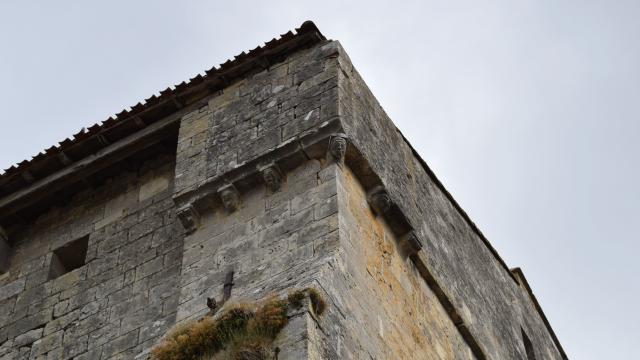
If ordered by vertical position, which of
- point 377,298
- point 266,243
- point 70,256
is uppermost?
point 70,256

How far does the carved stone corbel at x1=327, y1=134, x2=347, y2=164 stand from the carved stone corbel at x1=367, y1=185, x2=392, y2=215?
0.39 metres

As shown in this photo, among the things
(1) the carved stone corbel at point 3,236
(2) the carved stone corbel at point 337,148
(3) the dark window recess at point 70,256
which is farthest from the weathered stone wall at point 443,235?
(1) the carved stone corbel at point 3,236

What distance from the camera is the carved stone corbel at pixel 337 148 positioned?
8852 mm

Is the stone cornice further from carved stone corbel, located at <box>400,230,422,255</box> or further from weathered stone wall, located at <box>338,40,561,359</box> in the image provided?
weathered stone wall, located at <box>338,40,561,359</box>

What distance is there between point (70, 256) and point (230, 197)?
193 centimetres

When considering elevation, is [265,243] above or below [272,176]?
below

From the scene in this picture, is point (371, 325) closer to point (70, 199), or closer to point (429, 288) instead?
point (429, 288)

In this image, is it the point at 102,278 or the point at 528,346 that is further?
the point at 528,346

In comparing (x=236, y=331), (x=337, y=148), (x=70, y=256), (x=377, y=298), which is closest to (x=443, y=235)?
(x=337, y=148)

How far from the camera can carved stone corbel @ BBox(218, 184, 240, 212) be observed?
29.4ft

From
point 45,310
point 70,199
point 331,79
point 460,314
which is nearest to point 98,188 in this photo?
point 70,199

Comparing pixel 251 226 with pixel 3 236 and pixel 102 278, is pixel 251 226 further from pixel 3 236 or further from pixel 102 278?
pixel 3 236

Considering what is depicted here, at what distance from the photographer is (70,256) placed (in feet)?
→ 33.8

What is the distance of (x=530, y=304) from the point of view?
13.0 metres
